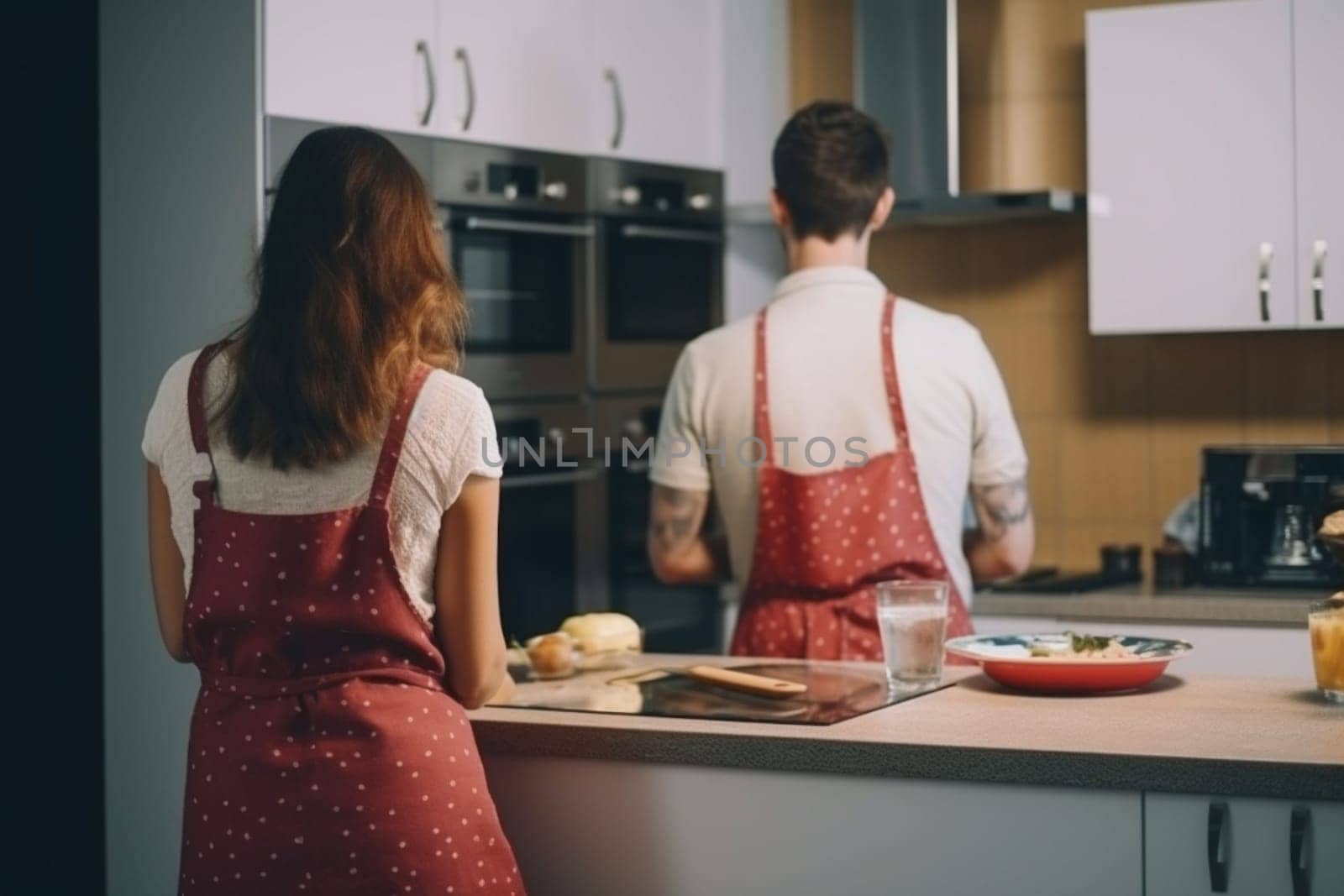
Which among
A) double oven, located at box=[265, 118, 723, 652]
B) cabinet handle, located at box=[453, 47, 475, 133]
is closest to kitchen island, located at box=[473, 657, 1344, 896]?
double oven, located at box=[265, 118, 723, 652]

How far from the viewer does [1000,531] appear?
2715 millimetres

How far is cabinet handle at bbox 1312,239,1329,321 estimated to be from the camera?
3.56m

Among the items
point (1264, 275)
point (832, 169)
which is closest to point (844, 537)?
point (832, 169)

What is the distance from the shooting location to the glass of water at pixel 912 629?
7.06 ft

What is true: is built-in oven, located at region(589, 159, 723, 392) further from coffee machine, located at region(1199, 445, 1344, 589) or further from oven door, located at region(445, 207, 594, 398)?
coffee machine, located at region(1199, 445, 1344, 589)

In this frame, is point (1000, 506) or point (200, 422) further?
point (1000, 506)

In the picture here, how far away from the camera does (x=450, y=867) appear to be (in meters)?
1.83

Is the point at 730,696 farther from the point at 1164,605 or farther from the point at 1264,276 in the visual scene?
the point at 1264,276

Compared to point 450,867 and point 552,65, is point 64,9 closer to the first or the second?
point 552,65

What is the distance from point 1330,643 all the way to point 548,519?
1.86 metres

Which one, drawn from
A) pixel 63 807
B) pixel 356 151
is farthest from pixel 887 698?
pixel 63 807

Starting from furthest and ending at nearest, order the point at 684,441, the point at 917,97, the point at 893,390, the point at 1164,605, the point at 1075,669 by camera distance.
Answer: the point at 917,97 → the point at 1164,605 → the point at 684,441 → the point at 893,390 → the point at 1075,669

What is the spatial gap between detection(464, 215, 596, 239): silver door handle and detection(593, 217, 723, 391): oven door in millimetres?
98

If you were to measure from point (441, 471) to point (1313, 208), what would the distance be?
90.8 inches
